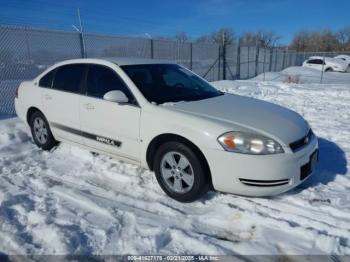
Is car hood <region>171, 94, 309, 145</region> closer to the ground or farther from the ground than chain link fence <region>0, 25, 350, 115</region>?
closer to the ground

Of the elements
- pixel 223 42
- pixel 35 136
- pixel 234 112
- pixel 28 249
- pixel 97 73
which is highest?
pixel 223 42

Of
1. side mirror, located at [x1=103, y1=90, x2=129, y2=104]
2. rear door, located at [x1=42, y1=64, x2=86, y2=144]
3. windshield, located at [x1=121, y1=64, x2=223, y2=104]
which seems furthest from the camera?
rear door, located at [x1=42, y1=64, x2=86, y2=144]

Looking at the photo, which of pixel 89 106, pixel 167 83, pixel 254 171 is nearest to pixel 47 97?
pixel 89 106

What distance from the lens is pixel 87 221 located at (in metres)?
3.19

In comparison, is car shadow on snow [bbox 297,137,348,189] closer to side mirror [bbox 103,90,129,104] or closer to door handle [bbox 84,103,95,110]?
side mirror [bbox 103,90,129,104]

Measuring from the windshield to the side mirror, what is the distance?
24 cm

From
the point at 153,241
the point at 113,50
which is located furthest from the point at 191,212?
the point at 113,50

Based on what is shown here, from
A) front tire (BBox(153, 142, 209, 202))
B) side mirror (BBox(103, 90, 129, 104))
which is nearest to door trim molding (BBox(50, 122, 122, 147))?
side mirror (BBox(103, 90, 129, 104))

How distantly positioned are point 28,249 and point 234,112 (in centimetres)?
248

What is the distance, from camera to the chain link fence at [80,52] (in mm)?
8047

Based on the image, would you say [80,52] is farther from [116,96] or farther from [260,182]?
[260,182]

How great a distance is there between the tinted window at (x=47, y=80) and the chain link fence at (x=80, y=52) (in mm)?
3375

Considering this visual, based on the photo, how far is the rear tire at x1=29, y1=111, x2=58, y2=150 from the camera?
16.8 feet

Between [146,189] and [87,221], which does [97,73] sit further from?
[87,221]
